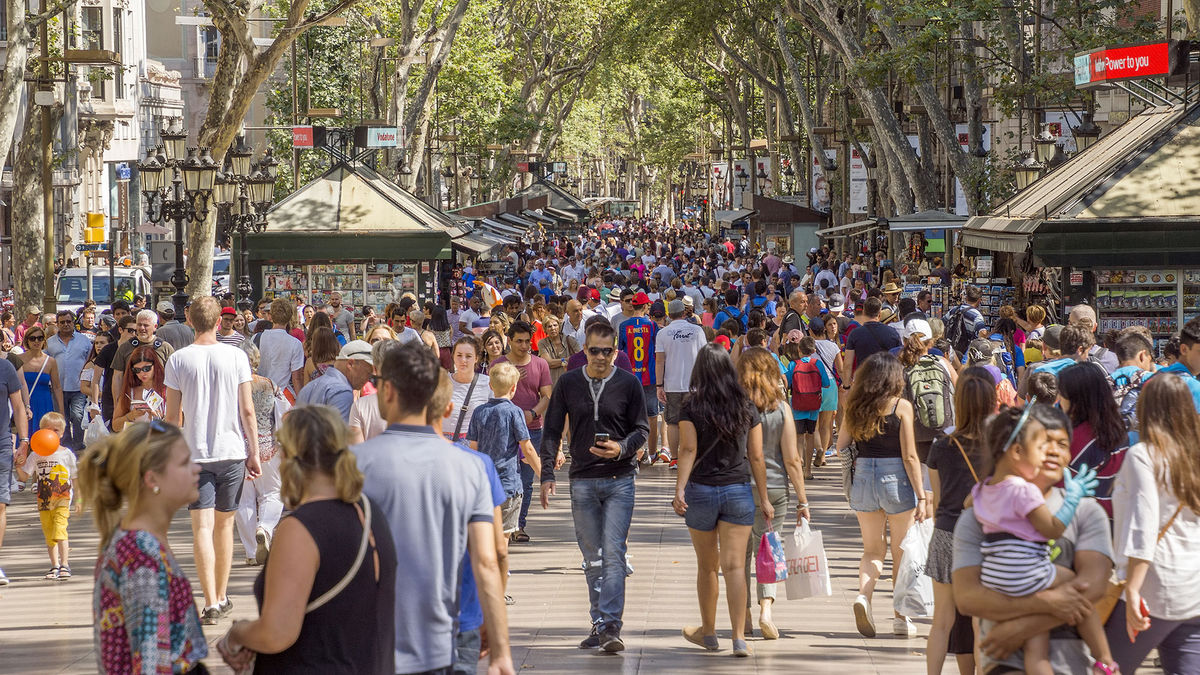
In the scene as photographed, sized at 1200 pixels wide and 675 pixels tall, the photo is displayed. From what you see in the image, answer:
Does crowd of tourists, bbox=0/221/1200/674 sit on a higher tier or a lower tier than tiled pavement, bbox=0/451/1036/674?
higher

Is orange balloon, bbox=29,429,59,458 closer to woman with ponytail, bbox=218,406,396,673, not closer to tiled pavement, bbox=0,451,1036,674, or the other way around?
tiled pavement, bbox=0,451,1036,674

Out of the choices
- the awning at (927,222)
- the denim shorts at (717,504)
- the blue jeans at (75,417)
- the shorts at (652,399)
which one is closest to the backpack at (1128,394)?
the denim shorts at (717,504)

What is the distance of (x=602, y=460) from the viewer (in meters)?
8.20

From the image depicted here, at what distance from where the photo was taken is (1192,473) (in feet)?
18.2

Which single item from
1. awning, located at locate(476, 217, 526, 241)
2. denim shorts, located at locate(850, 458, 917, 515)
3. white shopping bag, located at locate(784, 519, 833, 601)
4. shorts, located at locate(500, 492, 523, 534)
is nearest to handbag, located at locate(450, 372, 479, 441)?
shorts, located at locate(500, 492, 523, 534)

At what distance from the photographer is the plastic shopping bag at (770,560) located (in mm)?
8242

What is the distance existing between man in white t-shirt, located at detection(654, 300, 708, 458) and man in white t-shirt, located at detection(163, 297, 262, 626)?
5.99 m

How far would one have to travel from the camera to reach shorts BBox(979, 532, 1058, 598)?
4.80m

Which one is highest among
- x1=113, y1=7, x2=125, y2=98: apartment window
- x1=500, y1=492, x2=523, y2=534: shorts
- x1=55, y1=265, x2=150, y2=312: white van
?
x1=113, y1=7, x2=125, y2=98: apartment window

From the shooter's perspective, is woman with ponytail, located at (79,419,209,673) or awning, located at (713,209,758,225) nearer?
woman with ponytail, located at (79,419,209,673)

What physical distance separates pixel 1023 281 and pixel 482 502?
58.2 feet

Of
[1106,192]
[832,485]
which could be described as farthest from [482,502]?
[1106,192]

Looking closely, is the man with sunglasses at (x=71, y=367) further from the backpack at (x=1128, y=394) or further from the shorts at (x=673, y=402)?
the backpack at (x=1128, y=394)

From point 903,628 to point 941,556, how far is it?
70.6 inches
